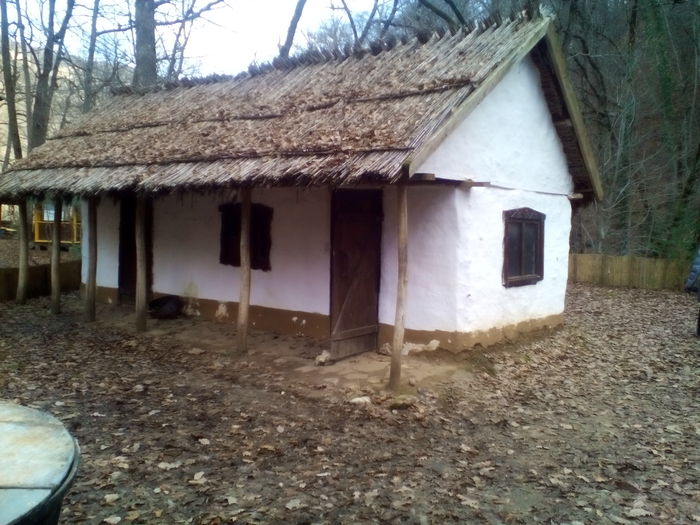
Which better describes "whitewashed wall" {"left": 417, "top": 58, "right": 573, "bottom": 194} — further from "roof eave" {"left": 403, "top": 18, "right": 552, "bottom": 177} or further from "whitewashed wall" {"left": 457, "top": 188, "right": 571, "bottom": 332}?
"roof eave" {"left": 403, "top": 18, "right": 552, "bottom": 177}

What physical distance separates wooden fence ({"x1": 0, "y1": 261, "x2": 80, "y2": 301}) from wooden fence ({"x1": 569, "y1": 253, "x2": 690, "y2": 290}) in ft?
48.7

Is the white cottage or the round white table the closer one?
the round white table

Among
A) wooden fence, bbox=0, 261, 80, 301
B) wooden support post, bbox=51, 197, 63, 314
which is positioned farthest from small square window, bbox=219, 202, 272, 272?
wooden fence, bbox=0, 261, 80, 301

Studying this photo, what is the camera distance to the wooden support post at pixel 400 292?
21.5 ft

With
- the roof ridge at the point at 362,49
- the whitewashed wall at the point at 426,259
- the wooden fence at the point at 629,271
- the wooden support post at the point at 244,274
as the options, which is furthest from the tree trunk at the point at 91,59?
the wooden fence at the point at 629,271

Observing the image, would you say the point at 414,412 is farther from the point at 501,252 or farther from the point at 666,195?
the point at 666,195

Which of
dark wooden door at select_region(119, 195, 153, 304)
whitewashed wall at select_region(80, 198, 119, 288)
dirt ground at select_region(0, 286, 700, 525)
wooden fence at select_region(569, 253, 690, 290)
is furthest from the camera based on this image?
wooden fence at select_region(569, 253, 690, 290)

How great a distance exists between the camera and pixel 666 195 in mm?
19234

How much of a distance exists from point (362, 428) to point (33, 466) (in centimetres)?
364

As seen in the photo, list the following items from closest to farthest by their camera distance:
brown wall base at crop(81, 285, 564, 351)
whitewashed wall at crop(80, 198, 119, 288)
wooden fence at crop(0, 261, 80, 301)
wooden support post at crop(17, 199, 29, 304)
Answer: brown wall base at crop(81, 285, 564, 351)
wooden support post at crop(17, 199, 29, 304)
whitewashed wall at crop(80, 198, 119, 288)
wooden fence at crop(0, 261, 80, 301)

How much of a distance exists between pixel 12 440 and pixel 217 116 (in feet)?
25.3

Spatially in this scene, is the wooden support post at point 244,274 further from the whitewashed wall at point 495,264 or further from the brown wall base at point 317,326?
the whitewashed wall at point 495,264

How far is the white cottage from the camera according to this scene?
7207 mm

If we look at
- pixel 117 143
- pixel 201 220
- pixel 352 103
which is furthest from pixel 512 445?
pixel 117 143
